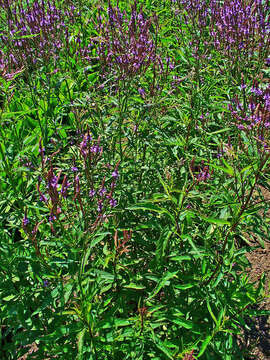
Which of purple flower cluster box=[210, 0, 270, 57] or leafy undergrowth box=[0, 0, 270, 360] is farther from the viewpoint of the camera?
purple flower cluster box=[210, 0, 270, 57]

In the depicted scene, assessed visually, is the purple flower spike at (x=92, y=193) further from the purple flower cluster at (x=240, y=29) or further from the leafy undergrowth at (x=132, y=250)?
the purple flower cluster at (x=240, y=29)

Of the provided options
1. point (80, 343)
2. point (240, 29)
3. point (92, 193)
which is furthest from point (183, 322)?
point (240, 29)

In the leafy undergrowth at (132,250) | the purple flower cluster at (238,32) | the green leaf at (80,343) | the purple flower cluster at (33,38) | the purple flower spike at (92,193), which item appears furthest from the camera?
the purple flower cluster at (238,32)

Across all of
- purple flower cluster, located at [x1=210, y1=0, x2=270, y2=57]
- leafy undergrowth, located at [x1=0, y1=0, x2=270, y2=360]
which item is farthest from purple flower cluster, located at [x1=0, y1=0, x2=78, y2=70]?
purple flower cluster, located at [x1=210, y1=0, x2=270, y2=57]

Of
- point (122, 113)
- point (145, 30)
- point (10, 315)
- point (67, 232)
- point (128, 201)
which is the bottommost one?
point (10, 315)

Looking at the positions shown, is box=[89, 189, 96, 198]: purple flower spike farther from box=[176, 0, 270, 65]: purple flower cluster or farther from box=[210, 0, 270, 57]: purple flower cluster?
box=[210, 0, 270, 57]: purple flower cluster

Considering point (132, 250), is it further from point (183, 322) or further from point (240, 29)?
point (240, 29)

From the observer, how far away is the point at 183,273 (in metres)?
2.39

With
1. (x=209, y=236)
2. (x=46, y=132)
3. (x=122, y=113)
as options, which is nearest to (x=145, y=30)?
(x=122, y=113)

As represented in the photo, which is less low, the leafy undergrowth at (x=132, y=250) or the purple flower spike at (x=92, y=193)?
the purple flower spike at (x=92, y=193)

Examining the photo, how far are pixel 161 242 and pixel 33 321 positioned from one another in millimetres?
974

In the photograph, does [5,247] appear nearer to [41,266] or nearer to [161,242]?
[41,266]

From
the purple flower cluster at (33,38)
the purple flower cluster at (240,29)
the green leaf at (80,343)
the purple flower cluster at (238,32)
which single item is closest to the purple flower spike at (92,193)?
the green leaf at (80,343)

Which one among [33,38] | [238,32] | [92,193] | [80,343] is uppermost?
[33,38]
